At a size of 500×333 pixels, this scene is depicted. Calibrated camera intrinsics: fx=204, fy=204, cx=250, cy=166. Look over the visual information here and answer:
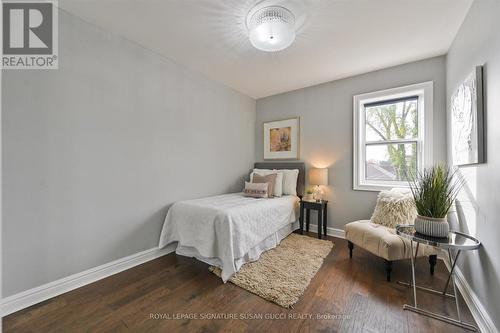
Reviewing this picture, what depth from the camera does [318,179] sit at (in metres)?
3.24

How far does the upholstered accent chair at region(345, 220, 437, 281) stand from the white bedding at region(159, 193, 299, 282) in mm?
981

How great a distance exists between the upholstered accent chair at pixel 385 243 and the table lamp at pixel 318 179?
91 cm

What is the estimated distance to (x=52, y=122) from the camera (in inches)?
70.4

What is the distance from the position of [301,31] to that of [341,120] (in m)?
1.64

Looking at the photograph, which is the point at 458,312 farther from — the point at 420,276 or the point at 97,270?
the point at 97,270

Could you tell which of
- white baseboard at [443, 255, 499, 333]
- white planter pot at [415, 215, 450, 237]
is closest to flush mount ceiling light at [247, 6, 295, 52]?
white planter pot at [415, 215, 450, 237]

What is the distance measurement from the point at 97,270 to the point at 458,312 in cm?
306

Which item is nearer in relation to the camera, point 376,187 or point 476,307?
point 476,307

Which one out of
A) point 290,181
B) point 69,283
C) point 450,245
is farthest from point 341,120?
point 69,283

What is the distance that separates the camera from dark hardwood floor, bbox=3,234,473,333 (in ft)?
4.74

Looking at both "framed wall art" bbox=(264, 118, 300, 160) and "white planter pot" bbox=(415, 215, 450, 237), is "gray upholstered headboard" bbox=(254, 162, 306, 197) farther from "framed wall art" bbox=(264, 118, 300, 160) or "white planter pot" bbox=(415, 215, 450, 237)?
"white planter pot" bbox=(415, 215, 450, 237)

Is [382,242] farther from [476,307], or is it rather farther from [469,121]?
[469,121]

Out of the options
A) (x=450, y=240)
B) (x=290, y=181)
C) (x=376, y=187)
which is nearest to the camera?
(x=450, y=240)

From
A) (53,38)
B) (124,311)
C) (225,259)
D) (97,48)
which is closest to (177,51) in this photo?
(97,48)
